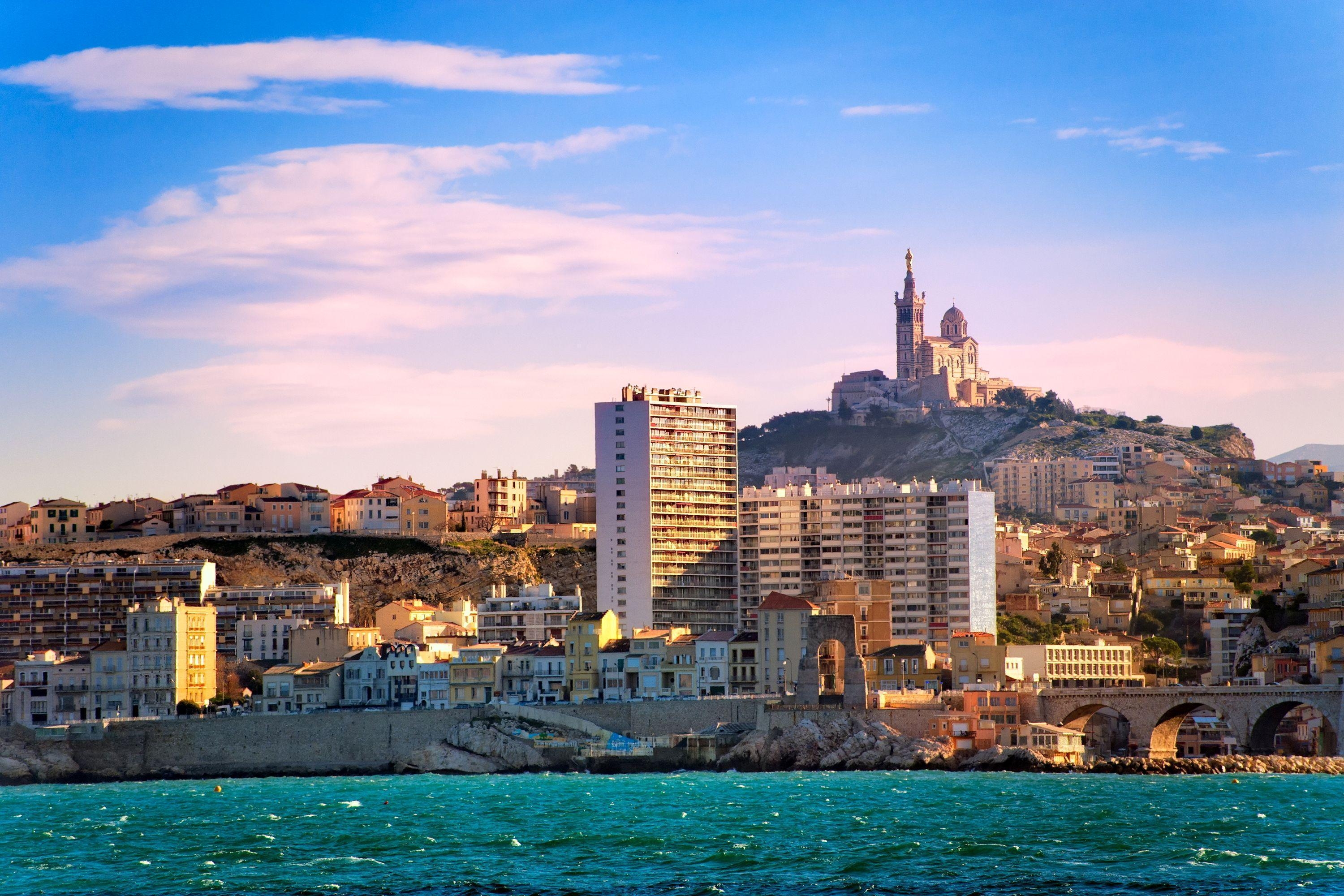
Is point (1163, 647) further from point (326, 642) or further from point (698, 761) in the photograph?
point (326, 642)

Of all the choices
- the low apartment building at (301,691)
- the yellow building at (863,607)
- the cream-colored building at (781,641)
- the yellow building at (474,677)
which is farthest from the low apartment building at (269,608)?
the yellow building at (863,607)

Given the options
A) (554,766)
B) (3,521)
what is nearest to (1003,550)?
(554,766)

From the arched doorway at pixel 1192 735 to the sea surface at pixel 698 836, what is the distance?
24.3 ft

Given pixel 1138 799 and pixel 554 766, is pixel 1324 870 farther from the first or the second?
pixel 554 766

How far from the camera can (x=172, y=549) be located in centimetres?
14188

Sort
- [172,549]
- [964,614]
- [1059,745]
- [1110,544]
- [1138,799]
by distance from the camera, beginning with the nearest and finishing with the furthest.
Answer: [1138,799], [1059,745], [964,614], [172,549], [1110,544]

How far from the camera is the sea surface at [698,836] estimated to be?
5625 cm

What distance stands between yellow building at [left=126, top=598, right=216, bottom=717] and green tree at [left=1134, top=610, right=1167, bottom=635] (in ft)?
211

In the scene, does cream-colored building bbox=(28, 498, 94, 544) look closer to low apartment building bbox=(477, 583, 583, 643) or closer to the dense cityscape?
the dense cityscape

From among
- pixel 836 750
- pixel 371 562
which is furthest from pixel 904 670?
pixel 371 562

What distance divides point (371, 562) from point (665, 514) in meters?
22.4

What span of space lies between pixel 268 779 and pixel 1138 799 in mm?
42229

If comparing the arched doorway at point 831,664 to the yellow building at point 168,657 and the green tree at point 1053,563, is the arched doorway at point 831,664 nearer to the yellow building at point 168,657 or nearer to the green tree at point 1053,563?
the yellow building at point 168,657

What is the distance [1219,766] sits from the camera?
92.7m
